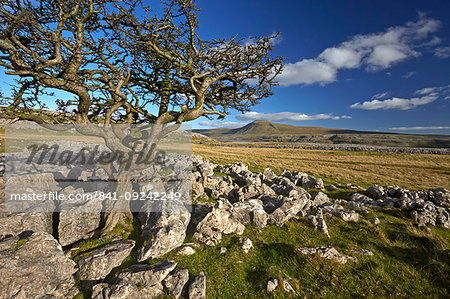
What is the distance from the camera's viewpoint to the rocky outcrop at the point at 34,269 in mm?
5152

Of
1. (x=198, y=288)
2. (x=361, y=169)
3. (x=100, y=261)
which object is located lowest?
(x=361, y=169)

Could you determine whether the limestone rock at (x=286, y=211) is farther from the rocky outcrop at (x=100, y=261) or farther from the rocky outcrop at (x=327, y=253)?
the rocky outcrop at (x=100, y=261)

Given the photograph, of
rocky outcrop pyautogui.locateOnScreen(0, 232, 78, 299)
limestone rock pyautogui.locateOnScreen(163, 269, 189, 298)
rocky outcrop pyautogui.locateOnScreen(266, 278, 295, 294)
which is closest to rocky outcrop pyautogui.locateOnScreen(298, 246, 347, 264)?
rocky outcrop pyautogui.locateOnScreen(266, 278, 295, 294)

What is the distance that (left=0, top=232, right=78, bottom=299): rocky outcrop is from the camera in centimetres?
515

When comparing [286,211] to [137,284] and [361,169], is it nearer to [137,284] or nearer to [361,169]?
[137,284]

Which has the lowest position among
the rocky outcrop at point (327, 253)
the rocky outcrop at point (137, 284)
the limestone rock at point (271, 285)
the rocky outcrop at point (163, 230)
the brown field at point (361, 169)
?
the brown field at point (361, 169)

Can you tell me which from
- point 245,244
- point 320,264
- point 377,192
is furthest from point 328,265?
point 377,192

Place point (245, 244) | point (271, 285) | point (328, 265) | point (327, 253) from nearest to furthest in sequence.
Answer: point (271, 285)
point (328, 265)
point (327, 253)
point (245, 244)

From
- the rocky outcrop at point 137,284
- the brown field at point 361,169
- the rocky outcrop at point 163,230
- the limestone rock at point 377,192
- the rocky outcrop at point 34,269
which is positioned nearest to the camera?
the rocky outcrop at point 34,269

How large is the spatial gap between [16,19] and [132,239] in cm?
972

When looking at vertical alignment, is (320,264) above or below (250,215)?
below

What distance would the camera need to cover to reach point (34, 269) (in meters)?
5.58

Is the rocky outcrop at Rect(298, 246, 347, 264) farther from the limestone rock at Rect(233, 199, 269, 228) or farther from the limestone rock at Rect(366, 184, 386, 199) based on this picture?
the limestone rock at Rect(366, 184, 386, 199)

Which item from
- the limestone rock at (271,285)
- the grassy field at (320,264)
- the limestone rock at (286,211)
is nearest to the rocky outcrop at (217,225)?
the grassy field at (320,264)
